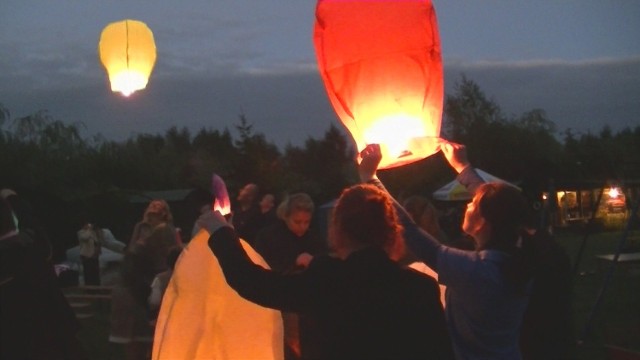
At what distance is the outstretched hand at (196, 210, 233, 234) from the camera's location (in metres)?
2.48

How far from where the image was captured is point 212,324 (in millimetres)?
3205

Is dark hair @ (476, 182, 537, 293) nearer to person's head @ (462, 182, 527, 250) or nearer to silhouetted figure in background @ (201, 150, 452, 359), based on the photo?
person's head @ (462, 182, 527, 250)

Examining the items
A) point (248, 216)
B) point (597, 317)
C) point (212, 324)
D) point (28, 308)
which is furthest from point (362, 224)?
point (597, 317)

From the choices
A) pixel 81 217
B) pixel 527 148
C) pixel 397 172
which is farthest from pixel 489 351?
pixel 527 148

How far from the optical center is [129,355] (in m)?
6.67

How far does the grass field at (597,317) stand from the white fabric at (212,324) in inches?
77.1

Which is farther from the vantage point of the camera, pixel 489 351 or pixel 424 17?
pixel 424 17

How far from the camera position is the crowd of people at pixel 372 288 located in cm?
231

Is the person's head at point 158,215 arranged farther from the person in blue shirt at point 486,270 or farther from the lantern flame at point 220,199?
the person in blue shirt at point 486,270

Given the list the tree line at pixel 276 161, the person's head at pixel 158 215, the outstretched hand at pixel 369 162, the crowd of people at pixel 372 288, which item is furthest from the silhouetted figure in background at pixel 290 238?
the tree line at pixel 276 161

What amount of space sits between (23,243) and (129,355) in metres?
3.92

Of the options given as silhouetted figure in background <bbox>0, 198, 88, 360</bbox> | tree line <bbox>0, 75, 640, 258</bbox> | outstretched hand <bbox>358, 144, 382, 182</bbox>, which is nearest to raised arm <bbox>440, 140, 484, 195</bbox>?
outstretched hand <bbox>358, 144, 382, 182</bbox>

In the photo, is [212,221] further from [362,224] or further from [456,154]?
[456,154]

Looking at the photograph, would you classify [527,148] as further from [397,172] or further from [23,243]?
[23,243]
